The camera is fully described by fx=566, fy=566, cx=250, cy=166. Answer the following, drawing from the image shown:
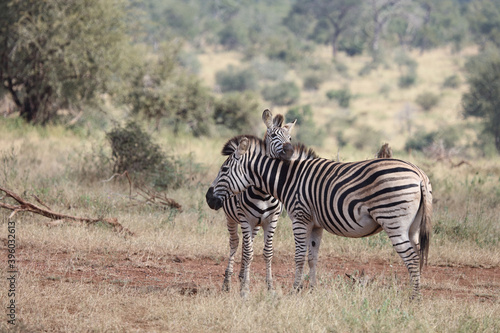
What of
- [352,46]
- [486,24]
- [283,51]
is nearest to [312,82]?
[283,51]

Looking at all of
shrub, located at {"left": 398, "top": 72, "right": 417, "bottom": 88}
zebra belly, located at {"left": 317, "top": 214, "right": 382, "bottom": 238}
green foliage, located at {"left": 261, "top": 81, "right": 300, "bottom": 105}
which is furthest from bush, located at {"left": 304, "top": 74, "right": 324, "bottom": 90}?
zebra belly, located at {"left": 317, "top": 214, "right": 382, "bottom": 238}

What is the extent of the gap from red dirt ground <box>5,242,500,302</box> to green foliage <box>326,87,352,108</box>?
95.1 feet

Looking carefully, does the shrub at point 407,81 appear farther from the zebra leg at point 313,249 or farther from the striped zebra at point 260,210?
the zebra leg at point 313,249

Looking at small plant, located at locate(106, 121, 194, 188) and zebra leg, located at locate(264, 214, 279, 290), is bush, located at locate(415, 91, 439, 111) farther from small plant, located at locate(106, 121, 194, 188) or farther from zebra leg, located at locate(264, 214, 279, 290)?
zebra leg, located at locate(264, 214, 279, 290)

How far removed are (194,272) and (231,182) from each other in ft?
4.69

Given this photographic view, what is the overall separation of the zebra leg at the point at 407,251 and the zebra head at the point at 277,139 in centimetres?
136

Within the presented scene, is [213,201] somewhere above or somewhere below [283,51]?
below

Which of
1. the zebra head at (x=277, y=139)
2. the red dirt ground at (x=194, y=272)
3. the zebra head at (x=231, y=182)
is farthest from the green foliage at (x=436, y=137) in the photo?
the zebra head at (x=231, y=182)

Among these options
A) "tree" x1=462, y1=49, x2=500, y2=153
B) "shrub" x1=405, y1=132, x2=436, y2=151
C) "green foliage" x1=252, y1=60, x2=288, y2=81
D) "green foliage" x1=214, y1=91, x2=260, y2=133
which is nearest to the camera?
"green foliage" x1=214, y1=91, x2=260, y2=133

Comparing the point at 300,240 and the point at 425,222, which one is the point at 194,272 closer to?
the point at 300,240

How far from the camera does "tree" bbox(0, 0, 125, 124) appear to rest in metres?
16.1

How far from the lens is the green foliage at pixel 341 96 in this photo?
117ft

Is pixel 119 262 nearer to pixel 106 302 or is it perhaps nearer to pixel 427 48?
pixel 106 302

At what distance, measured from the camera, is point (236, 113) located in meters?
20.7
